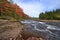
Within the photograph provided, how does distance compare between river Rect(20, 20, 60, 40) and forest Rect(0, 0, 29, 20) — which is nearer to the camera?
river Rect(20, 20, 60, 40)

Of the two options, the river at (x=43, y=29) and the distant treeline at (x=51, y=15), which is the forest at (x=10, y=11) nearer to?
the river at (x=43, y=29)

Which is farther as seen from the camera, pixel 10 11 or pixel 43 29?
pixel 10 11

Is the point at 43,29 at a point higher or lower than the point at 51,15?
lower

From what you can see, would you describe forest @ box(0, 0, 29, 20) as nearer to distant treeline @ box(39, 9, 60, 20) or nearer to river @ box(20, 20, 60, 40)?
river @ box(20, 20, 60, 40)

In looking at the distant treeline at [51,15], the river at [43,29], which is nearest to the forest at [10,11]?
the river at [43,29]

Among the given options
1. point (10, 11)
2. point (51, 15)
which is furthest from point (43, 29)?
point (10, 11)

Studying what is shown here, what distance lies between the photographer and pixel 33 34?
208cm

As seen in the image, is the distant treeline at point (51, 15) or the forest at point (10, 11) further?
the forest at point (10, 11)

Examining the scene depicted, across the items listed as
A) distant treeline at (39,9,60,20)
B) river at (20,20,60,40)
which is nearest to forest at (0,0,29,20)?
river at (20,20,60,40)

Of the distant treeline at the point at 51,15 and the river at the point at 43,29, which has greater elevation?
the distant treeline at the point at 51,15

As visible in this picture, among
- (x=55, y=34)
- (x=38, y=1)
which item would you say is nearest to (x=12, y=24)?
(x=38, y=1)

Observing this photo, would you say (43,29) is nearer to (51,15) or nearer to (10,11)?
(51,15)

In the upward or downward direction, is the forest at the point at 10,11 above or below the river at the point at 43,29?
above

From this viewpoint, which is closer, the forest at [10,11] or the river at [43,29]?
the river at [43,29]
